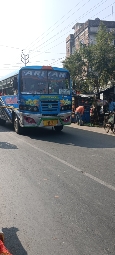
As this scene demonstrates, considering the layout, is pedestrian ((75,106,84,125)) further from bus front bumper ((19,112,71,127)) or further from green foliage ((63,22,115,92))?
bus front bumper ((19,112,71,127))

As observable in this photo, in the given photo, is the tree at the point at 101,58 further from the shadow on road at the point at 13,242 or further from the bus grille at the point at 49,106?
the shadow on road at the point at 13,242

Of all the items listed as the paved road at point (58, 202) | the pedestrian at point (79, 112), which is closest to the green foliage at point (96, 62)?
the pedestrian at point (79, 112)

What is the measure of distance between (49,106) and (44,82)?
1092 mm

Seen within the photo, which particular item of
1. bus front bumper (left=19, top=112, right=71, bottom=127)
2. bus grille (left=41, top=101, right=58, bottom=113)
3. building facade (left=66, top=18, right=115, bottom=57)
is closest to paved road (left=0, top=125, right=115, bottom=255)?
bus front bumper (left=19, top=112, right=71, bottom=127)

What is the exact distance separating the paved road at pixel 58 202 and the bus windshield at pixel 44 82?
439 centimetres

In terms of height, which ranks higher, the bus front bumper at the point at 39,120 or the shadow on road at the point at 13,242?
the bus front bumper at the point at 39,120

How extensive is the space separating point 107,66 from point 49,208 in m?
18.0

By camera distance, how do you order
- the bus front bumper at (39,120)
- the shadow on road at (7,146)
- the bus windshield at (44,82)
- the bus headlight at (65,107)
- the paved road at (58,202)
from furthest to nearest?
1. the bus headlight at (65,107)
2. the bus windshield at (44,82)
3. the bus front bumper at (39,120)
4. the shadow on road at (7,146)
5. the paved road at (58,202)

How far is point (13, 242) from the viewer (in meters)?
3.46

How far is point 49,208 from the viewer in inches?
177

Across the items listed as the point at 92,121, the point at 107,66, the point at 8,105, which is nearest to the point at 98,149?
the point at 8,105

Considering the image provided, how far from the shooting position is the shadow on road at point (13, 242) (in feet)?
10.7

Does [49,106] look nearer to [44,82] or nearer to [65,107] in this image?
[65,107]

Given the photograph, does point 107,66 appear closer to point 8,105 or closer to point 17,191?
point 8,105
